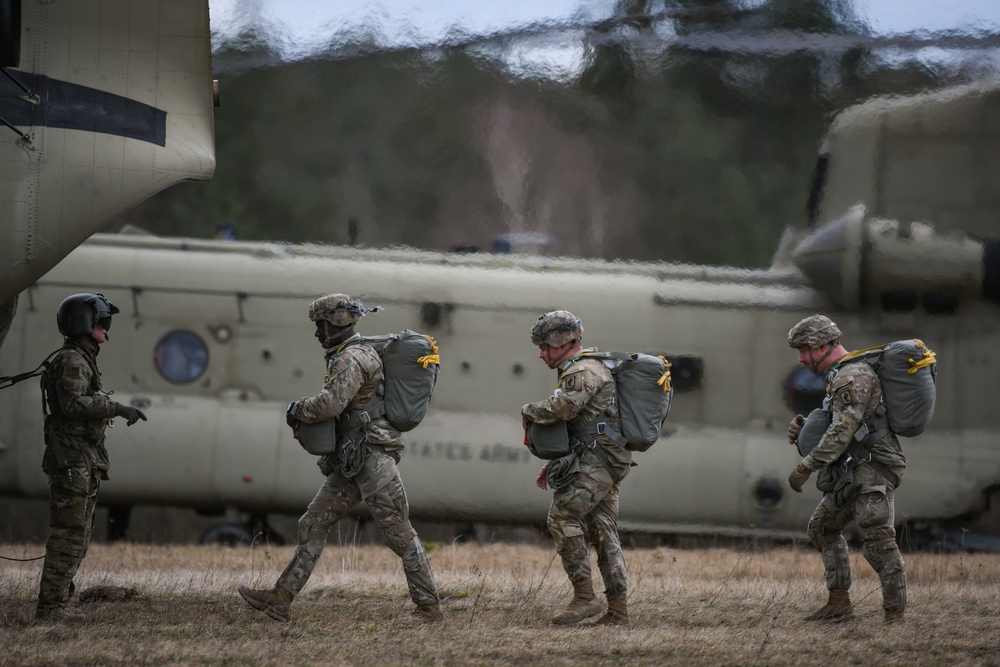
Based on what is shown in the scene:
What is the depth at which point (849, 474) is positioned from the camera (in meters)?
7.12

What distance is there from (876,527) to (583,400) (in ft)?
6.25

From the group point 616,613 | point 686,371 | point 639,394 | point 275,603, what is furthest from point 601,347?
point 275,603

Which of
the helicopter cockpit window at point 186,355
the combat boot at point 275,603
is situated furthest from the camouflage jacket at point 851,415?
the helicopter cockpit window at point 186,355

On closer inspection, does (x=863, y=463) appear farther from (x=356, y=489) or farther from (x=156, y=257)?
(x=156, y=257)

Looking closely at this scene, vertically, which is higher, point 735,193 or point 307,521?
point 735,193

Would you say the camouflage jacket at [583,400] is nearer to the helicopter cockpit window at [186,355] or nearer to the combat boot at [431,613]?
the combat boot at [431,613]

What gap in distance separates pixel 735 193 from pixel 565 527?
9.46m

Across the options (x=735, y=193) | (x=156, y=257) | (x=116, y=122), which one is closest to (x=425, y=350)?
(x=116, y=122)

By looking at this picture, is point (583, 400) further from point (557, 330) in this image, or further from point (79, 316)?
point (79, 316)

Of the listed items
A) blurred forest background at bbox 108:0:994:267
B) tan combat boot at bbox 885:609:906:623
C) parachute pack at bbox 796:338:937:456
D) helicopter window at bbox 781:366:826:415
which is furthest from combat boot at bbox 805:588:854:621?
blurred forest background at bbox 108:0:994:267

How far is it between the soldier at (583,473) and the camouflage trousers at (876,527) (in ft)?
4.30

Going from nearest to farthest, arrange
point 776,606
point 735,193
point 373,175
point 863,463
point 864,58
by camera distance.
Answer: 1. point 863,463
2. point 776,606
3. point 864,58
4. point 735,193
5. point 373,175

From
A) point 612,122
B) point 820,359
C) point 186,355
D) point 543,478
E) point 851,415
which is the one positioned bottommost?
Answer: point 543,478

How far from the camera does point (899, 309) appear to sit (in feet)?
37.0
